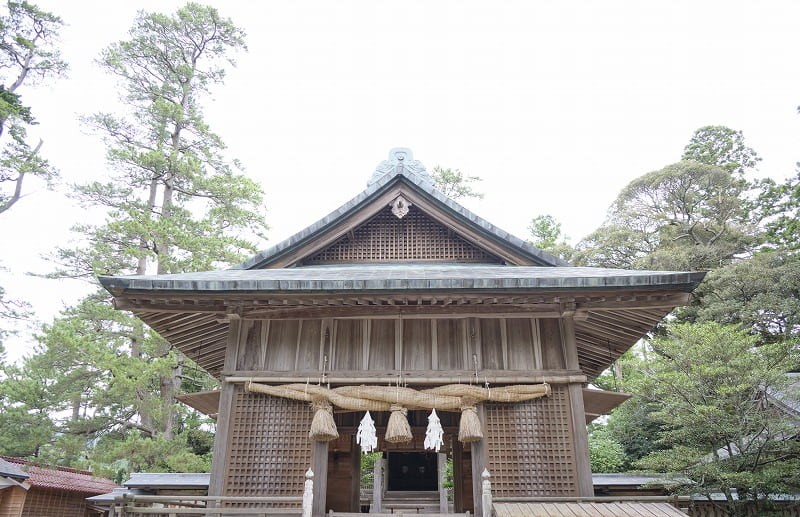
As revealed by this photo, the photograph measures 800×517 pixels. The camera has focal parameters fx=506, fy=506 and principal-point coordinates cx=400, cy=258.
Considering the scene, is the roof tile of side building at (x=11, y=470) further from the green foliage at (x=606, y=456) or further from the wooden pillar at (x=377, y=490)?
the green foliage at (x=606, y=456)

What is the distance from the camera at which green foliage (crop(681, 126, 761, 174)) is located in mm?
32156

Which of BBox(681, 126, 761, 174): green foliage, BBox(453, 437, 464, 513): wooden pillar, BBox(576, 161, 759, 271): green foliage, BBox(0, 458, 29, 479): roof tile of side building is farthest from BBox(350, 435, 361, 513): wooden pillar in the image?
BBox(681, 126, 761, 174): green foliage

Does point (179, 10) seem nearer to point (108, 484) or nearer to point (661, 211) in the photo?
point (108, 484)

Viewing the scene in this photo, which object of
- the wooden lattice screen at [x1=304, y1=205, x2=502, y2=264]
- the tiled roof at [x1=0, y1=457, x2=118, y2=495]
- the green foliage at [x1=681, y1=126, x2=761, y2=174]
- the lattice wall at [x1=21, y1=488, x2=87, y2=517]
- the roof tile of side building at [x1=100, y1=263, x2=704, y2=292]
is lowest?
the lattice wall at [x1=21, y1=488, x2=87, y2=517]

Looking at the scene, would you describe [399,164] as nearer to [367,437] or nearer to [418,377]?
[418,377]

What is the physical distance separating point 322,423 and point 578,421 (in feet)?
12.6

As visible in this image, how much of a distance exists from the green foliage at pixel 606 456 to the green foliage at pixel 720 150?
67.1 ft

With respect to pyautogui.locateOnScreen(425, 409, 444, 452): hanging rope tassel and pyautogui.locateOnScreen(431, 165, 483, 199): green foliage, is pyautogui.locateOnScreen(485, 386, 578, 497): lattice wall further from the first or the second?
pyautogui.locateOnScreen(431, 165, 483, 199): green foliage

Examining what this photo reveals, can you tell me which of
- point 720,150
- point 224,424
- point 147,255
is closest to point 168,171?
point 147,255

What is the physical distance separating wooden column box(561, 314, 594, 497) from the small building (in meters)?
17.0

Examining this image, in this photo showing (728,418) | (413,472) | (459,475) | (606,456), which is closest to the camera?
(728,418)

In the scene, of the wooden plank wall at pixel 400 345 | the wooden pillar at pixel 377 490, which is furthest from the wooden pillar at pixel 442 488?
the wooden plank wall at pixel 400 345

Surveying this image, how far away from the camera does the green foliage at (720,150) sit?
32.2 m

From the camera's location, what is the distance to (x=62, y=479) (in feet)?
62.5
